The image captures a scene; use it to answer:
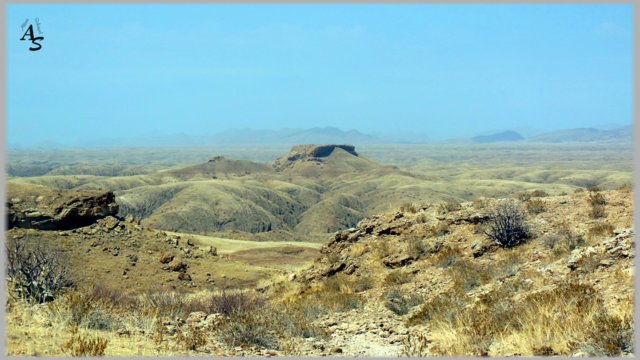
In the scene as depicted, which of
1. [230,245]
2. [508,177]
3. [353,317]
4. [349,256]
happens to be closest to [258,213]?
[230,245]

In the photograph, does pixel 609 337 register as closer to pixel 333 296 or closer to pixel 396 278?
pixel 333 296

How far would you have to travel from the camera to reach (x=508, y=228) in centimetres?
1606

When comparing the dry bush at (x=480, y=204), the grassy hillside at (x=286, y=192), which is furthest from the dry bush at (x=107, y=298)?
the grassy hillside at (x=286, y=192)

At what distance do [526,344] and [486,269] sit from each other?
666 cm

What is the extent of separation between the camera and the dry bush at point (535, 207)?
17797 mm

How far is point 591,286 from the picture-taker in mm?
9609

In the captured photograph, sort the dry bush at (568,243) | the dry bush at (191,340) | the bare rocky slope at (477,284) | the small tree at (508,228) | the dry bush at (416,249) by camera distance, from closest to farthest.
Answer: the bare rocky slope at (477,284), the dry bush at (191,340), the dry bush at (568,243), the small tree at (508,228), the dry bush at (416,249)

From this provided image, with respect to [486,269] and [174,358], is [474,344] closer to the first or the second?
[174,358]

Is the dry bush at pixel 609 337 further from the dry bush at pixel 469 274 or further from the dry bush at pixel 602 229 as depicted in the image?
the dry bush at pixel 602 229

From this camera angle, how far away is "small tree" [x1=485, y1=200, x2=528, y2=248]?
52.2ft

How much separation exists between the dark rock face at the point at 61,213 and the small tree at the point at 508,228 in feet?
73.7

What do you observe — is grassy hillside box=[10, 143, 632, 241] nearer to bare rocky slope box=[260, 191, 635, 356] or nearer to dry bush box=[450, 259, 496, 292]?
bare rocky slope box=[260, 191, 635, 356]

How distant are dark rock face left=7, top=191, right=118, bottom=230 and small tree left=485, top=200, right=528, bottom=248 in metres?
22.5

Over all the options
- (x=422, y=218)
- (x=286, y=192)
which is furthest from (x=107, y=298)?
(x=286, y=192)
